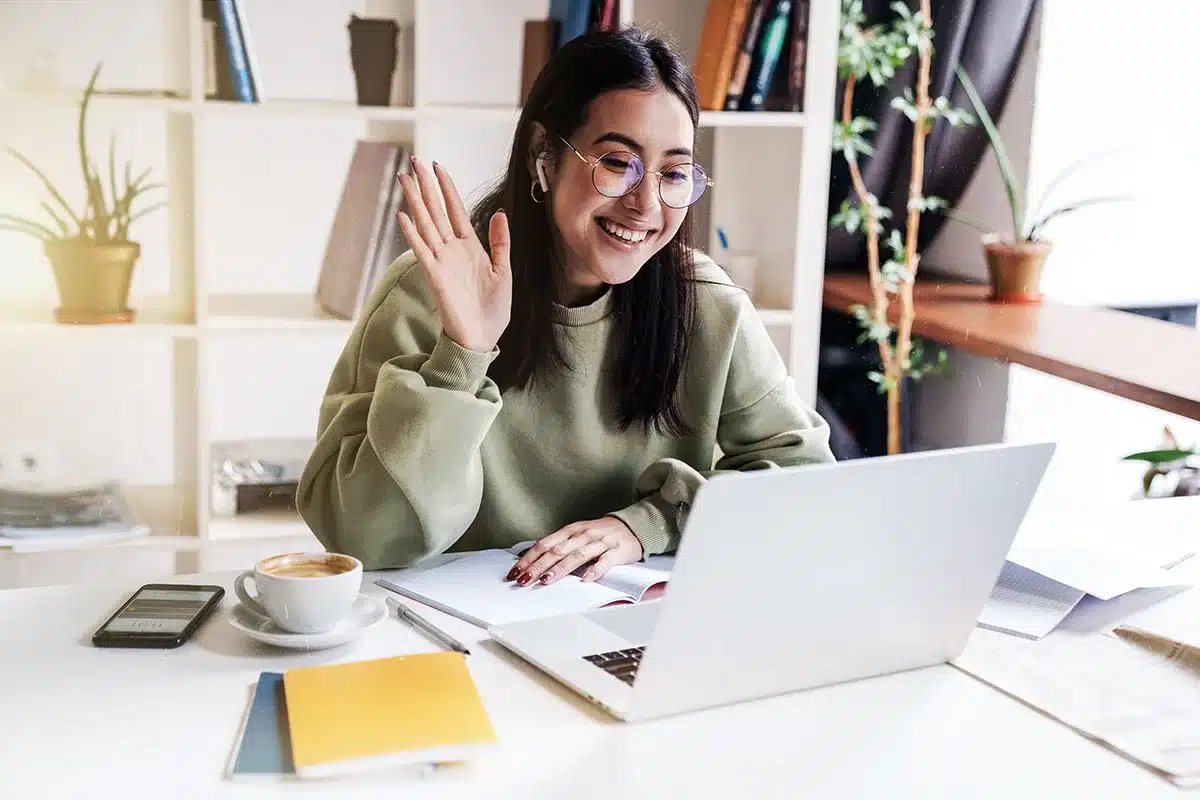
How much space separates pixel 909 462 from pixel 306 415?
82.6 inches

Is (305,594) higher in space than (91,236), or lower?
lower

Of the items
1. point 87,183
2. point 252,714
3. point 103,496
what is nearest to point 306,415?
point 103,496

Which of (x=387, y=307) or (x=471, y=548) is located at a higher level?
(x=387, y=307)

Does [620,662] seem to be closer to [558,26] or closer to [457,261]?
[457,261]

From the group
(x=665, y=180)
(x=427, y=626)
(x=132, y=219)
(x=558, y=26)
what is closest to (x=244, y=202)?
(x=132, y=219)

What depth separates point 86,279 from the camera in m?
2.44

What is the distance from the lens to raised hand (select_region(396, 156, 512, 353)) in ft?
4.15

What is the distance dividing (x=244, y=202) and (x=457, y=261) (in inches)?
59.2

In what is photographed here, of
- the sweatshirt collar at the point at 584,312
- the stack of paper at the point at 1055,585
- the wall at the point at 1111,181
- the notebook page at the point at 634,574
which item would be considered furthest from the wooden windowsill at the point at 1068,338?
the notebook page at the point at 634,574

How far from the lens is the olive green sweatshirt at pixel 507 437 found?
49.4 inches

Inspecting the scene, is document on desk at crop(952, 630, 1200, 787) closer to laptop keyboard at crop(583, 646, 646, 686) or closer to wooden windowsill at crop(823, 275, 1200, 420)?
laptop keyboard at crop(583, 646, 646, 686)

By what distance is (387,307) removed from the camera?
1.41 meters

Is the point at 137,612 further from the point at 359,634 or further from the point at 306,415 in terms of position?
the point at 306,415

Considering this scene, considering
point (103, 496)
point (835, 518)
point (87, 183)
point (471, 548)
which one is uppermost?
point (87, 183)
